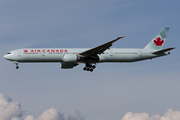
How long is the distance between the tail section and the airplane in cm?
97

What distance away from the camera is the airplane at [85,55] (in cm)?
4616

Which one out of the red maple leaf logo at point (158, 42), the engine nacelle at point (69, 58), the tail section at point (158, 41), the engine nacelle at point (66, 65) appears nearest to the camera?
the engine nacelle at point (69, 58)

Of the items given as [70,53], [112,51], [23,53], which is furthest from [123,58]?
[23,53]

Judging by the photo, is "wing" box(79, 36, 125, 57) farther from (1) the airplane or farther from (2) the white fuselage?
(2) the white fuselage

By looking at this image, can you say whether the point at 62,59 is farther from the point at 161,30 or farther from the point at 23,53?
the point at 161,30

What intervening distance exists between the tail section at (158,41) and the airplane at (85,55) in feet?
3.17

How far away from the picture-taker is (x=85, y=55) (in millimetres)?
47031

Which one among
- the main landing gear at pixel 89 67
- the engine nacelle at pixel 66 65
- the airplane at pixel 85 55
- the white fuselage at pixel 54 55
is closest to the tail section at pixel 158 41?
the airplane at pixel 85 55

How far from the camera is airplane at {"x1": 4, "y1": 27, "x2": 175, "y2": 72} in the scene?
4616cm

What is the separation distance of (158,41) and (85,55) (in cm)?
1461

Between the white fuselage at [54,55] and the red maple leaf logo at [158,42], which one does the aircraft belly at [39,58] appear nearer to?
the white fuselage at [54,55]

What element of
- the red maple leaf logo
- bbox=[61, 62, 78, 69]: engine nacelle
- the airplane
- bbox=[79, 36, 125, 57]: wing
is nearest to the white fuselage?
the airplane

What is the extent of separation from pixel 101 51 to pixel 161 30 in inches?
549

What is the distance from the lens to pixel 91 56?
155 feet
